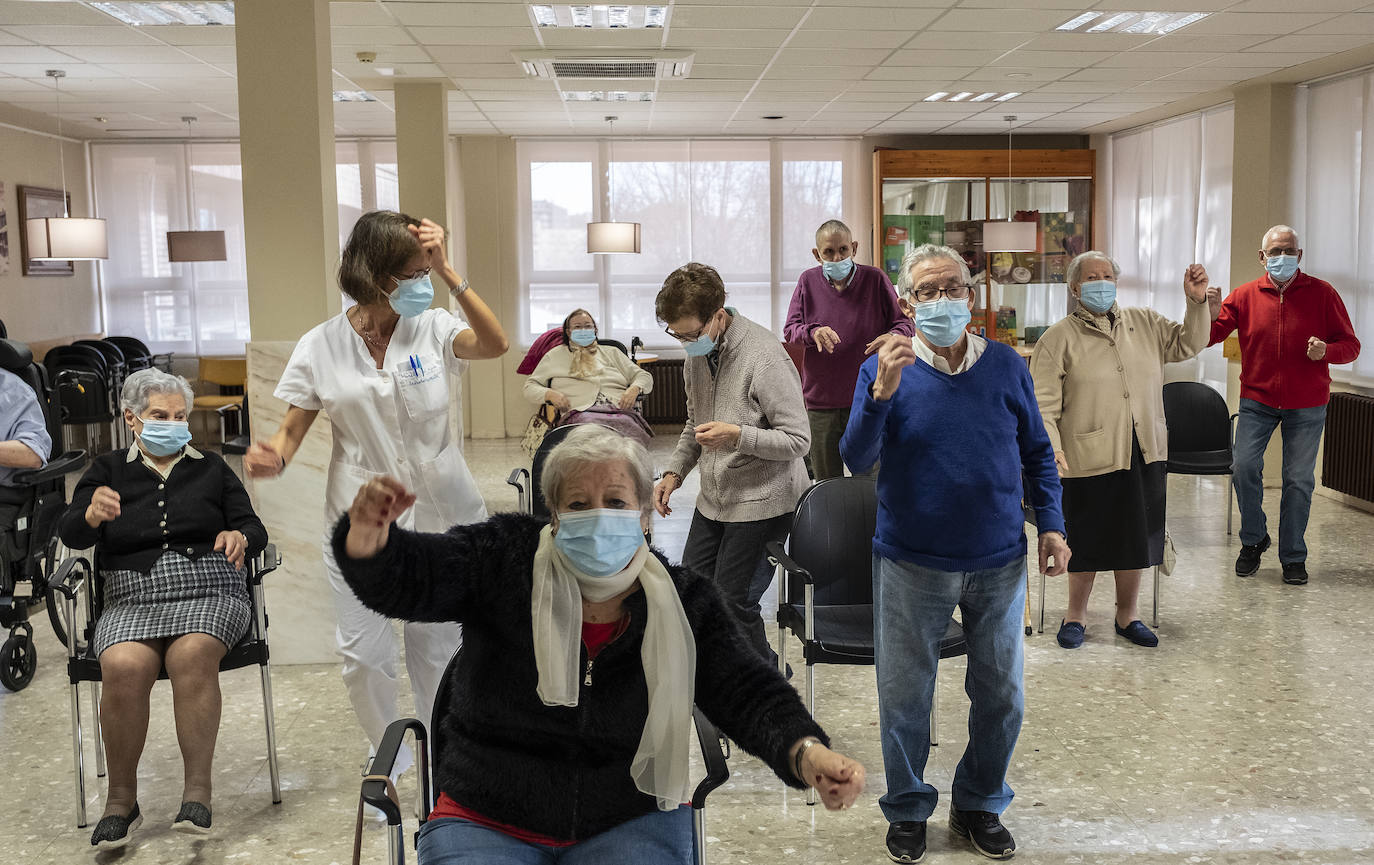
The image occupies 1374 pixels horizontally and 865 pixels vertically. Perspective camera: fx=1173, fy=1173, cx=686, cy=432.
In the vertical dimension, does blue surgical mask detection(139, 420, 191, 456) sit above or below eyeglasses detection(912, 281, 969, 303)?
below

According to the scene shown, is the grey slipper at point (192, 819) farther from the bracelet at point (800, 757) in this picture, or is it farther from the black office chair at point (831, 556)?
the bracelet at point (800, 757)

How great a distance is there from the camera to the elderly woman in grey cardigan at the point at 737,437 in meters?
3.44

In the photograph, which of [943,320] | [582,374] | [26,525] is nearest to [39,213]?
[582,374]

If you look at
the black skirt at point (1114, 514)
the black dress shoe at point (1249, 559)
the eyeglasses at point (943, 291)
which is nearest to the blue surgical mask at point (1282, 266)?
the black dress shoe at point (1249, 559)

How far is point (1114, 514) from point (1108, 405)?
0.47 meters

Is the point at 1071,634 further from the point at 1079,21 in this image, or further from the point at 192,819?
the point at 1079,21

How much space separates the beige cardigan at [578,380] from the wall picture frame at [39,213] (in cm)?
581

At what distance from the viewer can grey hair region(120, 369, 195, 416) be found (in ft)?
11.4

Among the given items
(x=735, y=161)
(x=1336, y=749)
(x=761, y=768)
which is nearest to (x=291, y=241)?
(x=761, y=768)

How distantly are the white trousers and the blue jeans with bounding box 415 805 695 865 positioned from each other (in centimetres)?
117

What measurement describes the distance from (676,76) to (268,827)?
245 inches

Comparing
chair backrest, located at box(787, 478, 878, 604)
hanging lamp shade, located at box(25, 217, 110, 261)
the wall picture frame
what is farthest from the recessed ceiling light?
the wall picture frame

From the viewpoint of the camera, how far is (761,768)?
3.70 meters

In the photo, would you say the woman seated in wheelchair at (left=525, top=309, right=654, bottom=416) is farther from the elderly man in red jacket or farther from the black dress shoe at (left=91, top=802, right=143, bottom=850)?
the black dress shoe at (left=91, top=802, right=143, bottom=850)
